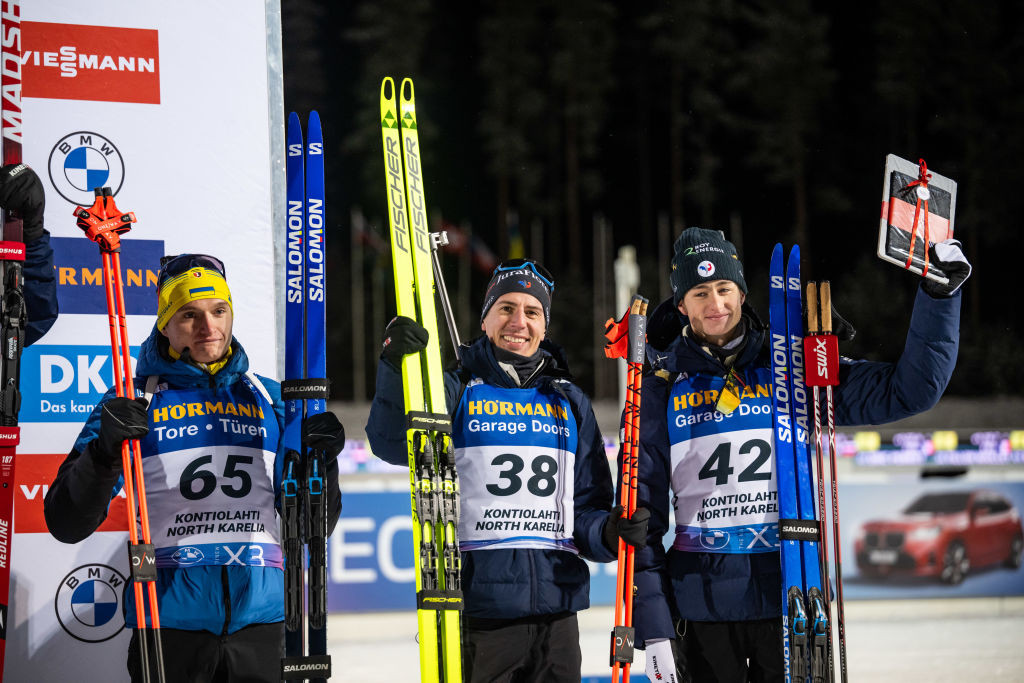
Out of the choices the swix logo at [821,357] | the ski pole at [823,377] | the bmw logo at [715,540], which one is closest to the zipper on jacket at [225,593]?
the bmw logo at [715,540]

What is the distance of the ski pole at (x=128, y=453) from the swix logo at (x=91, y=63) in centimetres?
71

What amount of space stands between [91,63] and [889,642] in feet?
19.4

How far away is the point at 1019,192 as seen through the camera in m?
26.2

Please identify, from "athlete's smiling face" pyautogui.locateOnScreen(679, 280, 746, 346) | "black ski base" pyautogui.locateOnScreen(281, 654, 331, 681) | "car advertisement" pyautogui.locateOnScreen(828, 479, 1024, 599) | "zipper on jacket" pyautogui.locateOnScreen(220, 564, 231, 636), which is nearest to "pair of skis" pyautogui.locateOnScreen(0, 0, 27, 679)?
"zipper on jacket" pyautogui.locateOnScreen(220, 564, 231, 636)

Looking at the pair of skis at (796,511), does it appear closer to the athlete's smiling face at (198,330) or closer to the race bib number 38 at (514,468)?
the race bib number 38 at (514,468)

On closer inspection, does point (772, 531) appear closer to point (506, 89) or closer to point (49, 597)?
point (49, 597)

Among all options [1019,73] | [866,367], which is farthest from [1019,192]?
[866,367]

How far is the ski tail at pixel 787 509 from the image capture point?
115 inches

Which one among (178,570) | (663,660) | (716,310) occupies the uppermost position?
(716,310)

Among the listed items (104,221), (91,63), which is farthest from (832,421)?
(91,63)

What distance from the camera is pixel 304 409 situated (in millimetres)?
2922

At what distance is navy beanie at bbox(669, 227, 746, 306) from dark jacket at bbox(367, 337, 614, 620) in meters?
0.45

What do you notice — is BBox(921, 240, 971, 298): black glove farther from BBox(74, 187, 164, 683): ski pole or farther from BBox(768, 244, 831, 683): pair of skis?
BBox(74, 187, 164, 683): ski pole

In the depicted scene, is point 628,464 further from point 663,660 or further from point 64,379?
point 64,379
